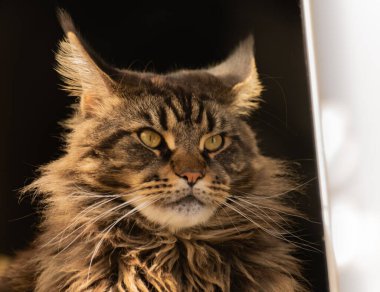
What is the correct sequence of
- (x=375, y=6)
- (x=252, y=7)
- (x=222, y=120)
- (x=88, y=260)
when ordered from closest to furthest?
(x=88, y=260)
(x=222, y=120)
(x=252, y=7)
(x=375, y=6)

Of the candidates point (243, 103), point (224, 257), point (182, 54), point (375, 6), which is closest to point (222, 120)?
point (243, 103)

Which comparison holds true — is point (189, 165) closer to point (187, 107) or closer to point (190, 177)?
point (190, 177)

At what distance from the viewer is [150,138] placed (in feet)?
4.02

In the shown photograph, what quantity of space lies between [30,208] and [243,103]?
2.05 ft

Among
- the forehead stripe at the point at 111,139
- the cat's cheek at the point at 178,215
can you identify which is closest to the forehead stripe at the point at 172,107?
the forehead stripe at the point at 111,139

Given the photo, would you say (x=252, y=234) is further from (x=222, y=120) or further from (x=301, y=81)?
(x=301, y=81)

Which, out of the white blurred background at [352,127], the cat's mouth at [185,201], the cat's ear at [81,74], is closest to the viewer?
the cat's mouth at [185,201]

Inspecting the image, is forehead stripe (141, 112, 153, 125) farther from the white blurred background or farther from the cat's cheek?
the white blurred background

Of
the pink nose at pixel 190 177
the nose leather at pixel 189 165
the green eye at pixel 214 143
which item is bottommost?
the pink nose at pixel 190 177

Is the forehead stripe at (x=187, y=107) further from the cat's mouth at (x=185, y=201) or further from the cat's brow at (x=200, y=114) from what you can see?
the cat's mouth at (x=185, y=201)

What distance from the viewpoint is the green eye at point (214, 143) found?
124 cm

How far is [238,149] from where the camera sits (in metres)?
1.29

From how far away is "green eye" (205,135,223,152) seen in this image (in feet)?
4.08

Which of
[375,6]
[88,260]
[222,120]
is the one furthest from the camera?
[375,6]
